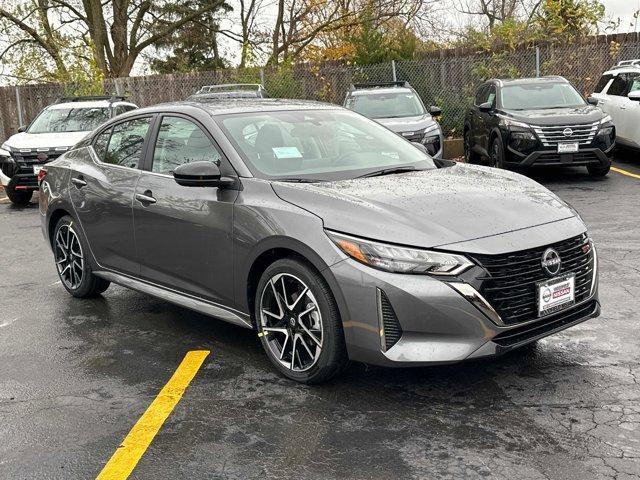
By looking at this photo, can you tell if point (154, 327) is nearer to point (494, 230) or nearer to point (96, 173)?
→ point (96, 173)

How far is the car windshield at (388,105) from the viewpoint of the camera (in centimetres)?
1447

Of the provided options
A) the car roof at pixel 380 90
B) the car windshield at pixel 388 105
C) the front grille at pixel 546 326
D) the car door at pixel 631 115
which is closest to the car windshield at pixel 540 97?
the car door at pixel 631 115

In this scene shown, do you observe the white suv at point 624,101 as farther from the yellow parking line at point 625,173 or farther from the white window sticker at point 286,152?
the white window sticker at point 286,152

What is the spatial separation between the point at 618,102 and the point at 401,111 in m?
3.83

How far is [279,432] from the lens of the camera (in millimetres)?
3850

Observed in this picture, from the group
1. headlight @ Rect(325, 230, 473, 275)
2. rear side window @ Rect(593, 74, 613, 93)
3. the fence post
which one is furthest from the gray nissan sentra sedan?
the fence post

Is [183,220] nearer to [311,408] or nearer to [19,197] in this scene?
[311,408]

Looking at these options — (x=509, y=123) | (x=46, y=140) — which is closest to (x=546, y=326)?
(x=509, y=123)

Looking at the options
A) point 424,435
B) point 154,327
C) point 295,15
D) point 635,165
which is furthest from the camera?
point 295,15

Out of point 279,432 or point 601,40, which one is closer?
point 279,432

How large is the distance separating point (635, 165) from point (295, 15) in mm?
20605

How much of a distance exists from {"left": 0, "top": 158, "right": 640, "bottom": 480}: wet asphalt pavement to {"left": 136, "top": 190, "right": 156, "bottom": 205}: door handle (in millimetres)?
955

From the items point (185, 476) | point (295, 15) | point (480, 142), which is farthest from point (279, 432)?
point (295, 15)

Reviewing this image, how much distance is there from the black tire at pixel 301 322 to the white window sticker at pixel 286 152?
2.82 ft
